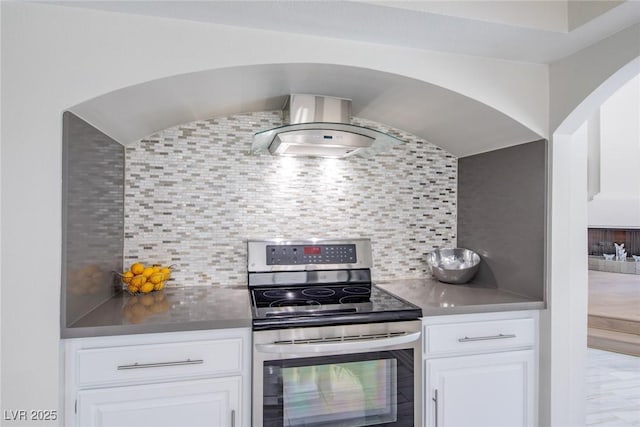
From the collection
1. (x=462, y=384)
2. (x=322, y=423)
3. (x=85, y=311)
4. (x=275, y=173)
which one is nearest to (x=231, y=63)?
(x=275, y=173)

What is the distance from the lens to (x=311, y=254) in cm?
219

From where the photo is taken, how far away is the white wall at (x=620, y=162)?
467 cm

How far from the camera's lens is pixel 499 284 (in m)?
2.12

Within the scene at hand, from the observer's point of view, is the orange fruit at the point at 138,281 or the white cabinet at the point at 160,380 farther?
the orange fruit at the point at 138,281

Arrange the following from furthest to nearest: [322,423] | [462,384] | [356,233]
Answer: [356,233] → [462,384] → [322,423]

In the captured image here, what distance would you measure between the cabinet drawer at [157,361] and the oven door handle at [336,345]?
137mm

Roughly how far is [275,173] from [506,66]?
51.4 inches

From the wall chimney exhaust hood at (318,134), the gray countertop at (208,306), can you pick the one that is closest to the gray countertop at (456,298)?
the gray countertop at (208,306)

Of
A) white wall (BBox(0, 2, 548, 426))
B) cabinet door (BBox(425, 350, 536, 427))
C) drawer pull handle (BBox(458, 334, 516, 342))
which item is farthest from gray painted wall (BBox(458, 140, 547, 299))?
white wall (BBox(0, 2, 548, 426))

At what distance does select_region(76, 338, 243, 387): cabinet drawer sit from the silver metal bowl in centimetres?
133

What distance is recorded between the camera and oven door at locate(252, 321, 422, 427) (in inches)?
57.1

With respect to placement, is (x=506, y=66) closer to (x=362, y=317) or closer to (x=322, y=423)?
(x=362, y=317)

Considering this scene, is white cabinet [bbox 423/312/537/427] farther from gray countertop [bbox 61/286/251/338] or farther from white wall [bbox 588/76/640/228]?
white wall [bbox 588/76/640/228]

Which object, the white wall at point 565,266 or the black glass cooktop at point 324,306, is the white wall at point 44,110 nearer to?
the black glass cooktop at point 324,306
